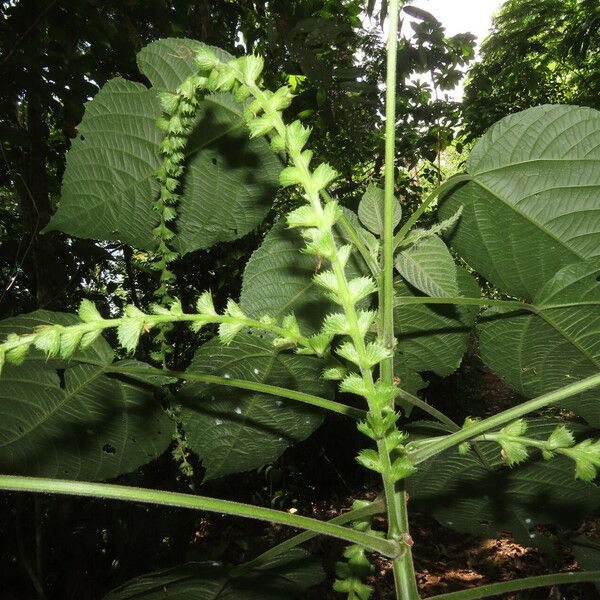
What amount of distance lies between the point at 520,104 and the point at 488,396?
15.3 ft

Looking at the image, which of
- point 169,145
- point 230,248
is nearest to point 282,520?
point 169,145

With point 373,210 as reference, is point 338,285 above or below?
below

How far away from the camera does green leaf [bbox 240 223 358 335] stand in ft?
3.29

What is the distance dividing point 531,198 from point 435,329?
12.6 inches

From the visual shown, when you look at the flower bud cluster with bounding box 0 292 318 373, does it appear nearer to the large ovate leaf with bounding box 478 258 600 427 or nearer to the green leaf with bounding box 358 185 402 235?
the green leaf with bounding box 358 185 402 235

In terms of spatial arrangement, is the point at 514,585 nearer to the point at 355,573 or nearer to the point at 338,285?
the point at 355,573

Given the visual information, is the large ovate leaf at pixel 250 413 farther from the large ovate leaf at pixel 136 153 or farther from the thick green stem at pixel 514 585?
the thick green stem at pixel 514 585

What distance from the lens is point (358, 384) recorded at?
50 centimetres

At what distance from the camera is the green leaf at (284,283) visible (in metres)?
1.00

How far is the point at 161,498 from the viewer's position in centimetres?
43

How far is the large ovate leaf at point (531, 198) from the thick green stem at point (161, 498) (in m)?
0.66

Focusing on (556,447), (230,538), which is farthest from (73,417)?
(230,538)

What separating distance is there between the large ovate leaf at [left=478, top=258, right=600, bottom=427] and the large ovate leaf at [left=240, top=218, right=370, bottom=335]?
1.10 ft

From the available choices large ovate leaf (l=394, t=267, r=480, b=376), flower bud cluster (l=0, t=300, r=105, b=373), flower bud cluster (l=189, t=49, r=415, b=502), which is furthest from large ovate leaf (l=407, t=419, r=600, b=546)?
flower bud cluster (l=0, t=300, r=105, b=373)
